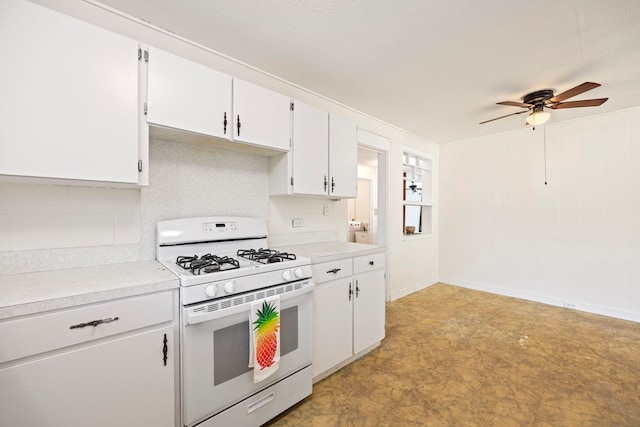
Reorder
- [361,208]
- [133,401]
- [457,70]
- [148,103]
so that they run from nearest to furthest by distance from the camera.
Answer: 1. [133,401]
2. [148,103]
3. [457,70]
4. [361,208]

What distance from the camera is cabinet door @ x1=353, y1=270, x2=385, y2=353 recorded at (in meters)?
2.35

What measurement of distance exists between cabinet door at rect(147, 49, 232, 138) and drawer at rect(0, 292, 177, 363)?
1.00m

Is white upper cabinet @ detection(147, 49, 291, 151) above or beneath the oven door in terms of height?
above

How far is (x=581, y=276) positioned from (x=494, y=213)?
4.34 feet

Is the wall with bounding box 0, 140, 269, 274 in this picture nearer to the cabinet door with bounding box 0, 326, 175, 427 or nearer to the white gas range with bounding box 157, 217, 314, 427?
the white gas range with bounding box 157, 217, 314, 427

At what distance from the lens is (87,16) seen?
Result: 5.49ft

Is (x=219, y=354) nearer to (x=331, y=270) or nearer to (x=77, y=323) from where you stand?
A: (x=77, y=323)

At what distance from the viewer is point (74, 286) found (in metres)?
1.21

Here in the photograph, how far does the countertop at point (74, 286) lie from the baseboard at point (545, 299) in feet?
15.5

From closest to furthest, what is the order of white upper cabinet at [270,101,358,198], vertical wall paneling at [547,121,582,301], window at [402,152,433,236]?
white upper cabinet at [270,101,358,198] → vertical wall paneling at [547,121,582,301] → window at [402,152,433,236]

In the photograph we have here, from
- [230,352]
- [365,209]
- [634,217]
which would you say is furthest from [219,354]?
[365,209]

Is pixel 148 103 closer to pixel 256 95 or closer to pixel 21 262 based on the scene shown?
pixel 256 95

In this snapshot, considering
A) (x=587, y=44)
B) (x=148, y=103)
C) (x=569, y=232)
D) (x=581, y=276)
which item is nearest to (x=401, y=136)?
(x=587, y=44)

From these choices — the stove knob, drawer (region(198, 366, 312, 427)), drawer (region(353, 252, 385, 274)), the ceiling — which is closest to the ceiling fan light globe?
the ceiling
